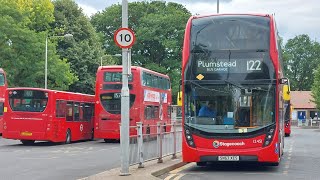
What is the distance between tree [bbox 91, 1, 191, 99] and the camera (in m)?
76.2

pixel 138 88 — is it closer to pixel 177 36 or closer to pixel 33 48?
pixel 33 48

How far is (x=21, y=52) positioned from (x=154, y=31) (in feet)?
91.5

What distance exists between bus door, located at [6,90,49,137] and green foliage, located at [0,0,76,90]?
20041 millimetres

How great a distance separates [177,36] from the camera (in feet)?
253

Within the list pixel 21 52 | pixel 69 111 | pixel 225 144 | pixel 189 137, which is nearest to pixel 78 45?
pixel 21 52

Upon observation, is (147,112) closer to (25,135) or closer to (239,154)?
(25,135)

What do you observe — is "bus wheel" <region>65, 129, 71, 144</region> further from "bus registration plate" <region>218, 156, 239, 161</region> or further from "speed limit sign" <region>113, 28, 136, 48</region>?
"speed limit sign" <region>113, 28, 136, 48</region>

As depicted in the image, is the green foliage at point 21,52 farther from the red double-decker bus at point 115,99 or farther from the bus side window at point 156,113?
the red double-decker bus at point 115,99

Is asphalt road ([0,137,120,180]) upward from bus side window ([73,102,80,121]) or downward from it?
downward

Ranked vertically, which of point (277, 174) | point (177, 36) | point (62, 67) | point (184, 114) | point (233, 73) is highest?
point (177, 36)

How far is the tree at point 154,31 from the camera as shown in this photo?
7625cm

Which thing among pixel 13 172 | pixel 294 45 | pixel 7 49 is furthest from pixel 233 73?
pixel 294 45

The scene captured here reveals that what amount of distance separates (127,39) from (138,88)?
17.0 meters

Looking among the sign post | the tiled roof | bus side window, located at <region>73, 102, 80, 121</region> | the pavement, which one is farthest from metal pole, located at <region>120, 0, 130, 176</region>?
the tiled roof
